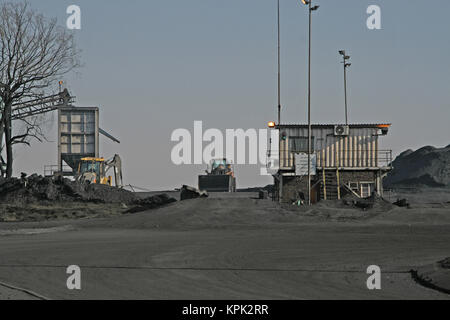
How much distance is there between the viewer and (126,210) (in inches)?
1901

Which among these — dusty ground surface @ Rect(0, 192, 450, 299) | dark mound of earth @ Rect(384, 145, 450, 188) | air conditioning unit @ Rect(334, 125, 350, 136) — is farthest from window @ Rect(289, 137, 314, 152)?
dark mound of earth @ Rect(384, 145, 450, 188)

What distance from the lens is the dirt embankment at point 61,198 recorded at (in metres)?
47.8

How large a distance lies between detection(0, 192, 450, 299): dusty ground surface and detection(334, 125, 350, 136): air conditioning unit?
54.3ft

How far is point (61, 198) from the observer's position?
53000mm

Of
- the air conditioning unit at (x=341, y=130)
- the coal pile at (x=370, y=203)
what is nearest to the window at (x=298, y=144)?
the air conditioning unit at (x=341, y=130)

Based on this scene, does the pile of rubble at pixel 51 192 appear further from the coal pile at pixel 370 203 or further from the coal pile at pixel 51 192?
the coal pile at pixel 370 203

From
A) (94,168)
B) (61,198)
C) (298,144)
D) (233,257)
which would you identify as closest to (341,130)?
(298,144)

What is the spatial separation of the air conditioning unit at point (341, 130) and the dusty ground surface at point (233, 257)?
1654 centimetres

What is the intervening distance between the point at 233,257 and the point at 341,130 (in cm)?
3676

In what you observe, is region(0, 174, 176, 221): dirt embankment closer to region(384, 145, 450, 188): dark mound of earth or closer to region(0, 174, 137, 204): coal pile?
region(0, 174, 137, 204): coal pile

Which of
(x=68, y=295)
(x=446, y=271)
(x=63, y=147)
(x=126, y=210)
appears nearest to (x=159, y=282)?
(x=68, y=295)

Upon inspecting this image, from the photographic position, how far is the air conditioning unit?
55.7m
